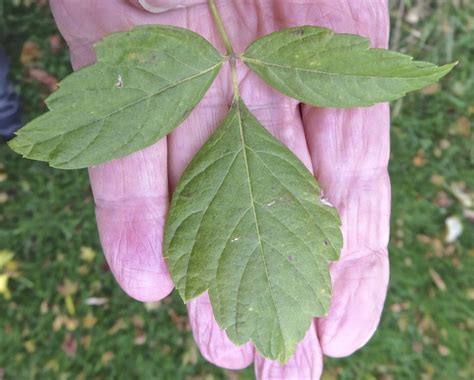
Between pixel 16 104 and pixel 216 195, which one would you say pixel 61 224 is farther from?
pixel 216 195

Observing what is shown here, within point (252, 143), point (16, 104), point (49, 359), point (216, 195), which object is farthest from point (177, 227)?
point (49, 359)

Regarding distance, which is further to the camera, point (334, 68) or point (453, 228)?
point (453, 228)

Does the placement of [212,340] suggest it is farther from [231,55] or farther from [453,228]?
[453,228]

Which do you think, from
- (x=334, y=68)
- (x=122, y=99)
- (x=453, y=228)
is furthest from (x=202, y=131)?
(x=453, y=228)

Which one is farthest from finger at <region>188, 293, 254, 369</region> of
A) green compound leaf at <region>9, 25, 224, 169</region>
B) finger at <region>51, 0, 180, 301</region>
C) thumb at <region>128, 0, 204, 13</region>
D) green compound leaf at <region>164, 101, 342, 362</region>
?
thumb at <region>128, 0, 204, 13</region>

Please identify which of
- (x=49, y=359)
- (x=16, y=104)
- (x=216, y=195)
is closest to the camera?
(x=216, y=195)

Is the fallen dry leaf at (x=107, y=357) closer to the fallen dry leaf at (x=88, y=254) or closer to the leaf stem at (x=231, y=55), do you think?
the fallen dry leaf at (x=88, y=254)
